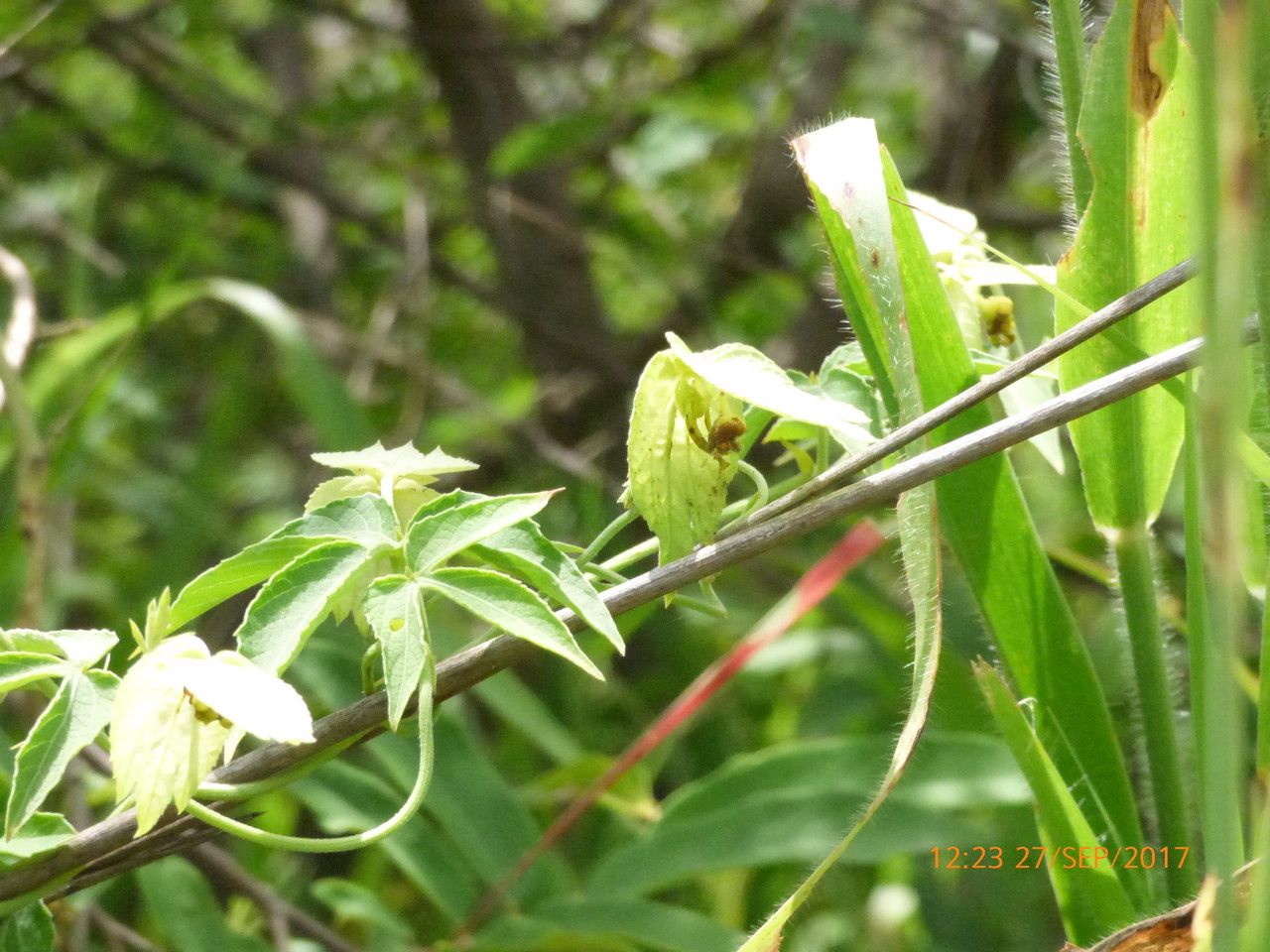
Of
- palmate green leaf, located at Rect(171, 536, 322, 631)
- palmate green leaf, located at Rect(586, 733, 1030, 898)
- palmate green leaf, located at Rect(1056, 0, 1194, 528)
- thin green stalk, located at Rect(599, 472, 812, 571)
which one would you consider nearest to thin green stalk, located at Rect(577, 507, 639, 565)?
thin green stalk, located at Rect(599, 472, 812, 571)

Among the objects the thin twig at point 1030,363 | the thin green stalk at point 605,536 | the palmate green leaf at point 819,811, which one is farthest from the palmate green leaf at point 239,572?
the palmate green leaf at point 819,811

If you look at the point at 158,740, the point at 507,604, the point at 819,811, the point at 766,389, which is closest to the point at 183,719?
the point at 158,740

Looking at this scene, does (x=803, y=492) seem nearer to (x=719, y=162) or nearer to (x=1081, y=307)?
(x=1081, y=307)

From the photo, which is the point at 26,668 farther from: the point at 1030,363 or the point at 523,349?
the point at 523,349

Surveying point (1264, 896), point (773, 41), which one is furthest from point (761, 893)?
point (773, 41)

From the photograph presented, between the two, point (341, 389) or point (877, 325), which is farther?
point (341, 389)

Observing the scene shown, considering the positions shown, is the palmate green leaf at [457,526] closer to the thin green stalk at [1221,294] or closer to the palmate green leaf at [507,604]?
the palmate green leaf at [507,604]
